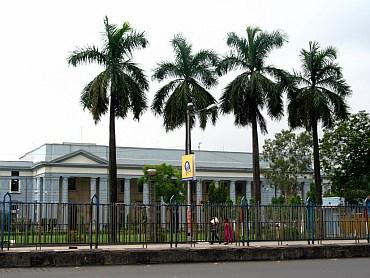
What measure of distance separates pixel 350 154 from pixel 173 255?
2768 cm

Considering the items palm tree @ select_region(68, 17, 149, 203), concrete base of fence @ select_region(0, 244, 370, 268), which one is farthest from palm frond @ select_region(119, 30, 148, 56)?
concrete base of fence @ select_region(0, 244, 370, 268)

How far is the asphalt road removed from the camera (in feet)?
52.2

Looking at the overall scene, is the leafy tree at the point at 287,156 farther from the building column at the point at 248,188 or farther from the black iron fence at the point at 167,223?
the black iron fence at the point at 167,223

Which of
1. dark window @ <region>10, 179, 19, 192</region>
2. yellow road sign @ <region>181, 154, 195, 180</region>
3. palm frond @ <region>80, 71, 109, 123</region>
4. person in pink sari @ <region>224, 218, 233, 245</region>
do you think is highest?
palm frond @ <region>80, 71, 109, 123</region>

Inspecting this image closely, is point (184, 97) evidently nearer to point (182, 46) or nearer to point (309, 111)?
point (182, 46)

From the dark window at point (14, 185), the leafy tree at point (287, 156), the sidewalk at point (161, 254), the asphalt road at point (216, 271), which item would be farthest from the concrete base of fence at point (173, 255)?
the dark window at point (14, 185)

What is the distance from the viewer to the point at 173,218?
72.7ft

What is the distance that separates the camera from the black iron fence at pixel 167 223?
2058 centimetres

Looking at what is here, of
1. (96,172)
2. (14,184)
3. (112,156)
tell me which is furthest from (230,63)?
(14,184)

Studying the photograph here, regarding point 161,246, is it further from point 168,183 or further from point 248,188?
point 248,188

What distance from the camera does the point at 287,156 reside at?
62250 mm

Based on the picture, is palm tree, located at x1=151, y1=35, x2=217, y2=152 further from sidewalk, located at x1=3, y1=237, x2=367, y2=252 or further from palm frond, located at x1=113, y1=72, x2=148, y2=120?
sidewalk, located at x1=3, y1=237, x2=367, y2=252

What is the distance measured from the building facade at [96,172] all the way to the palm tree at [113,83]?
36122mm

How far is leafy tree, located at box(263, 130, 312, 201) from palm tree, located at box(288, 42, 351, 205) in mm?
22750
